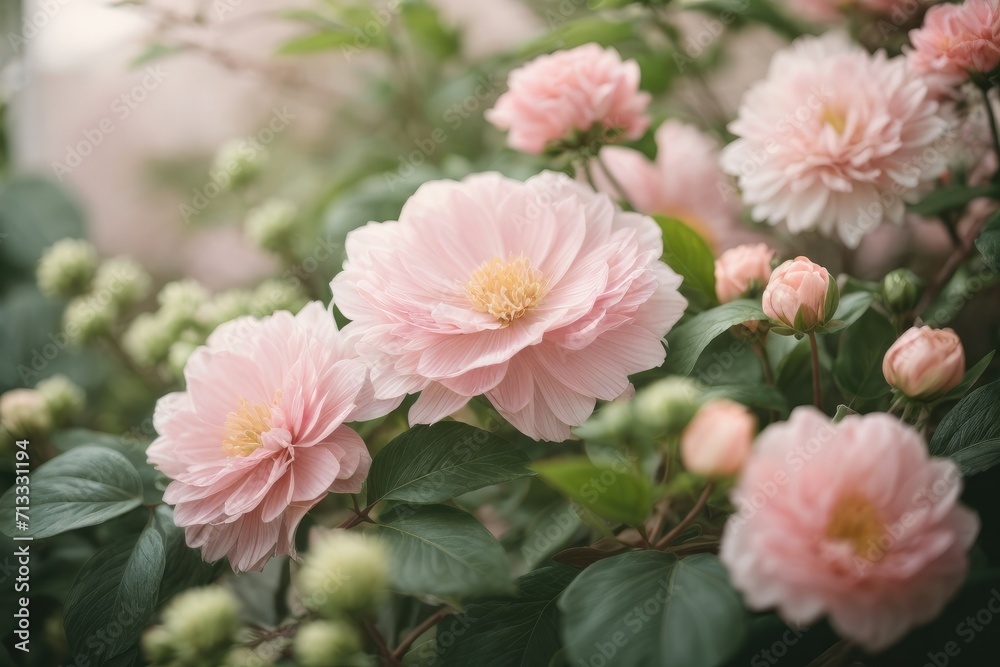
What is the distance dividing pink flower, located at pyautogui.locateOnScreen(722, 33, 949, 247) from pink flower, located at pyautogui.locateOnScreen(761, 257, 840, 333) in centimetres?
12

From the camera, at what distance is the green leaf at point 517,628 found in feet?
1.44

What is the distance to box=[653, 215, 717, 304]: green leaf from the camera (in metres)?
0.54

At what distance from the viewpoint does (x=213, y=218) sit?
1049 millimetres

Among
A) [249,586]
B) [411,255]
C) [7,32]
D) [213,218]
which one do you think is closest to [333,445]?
[411,255]

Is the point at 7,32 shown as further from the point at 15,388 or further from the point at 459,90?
the point at 459,90

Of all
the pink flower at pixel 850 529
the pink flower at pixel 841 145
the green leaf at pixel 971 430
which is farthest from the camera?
the pink flower at pixel 841 145

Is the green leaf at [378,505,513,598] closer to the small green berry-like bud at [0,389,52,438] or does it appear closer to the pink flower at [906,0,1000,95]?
the small green berry-like bud at [0,389,52,438]

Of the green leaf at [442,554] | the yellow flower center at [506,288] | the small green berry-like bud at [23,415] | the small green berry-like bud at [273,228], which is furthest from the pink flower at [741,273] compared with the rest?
the small green berry-like bud at [23,415]

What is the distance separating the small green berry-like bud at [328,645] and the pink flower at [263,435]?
93 mm

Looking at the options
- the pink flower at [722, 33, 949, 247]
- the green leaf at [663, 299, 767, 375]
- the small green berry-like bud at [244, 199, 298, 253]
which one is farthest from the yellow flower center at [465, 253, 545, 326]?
the small green berry-like bud at [244, 199, 298, 253]

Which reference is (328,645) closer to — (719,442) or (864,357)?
(719,442)

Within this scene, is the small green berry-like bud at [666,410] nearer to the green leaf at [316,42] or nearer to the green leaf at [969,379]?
the green leaf at [969,379]

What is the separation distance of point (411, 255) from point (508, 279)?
71 millimetres

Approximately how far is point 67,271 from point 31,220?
0.14 meters
